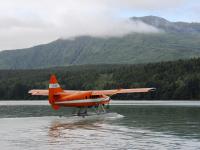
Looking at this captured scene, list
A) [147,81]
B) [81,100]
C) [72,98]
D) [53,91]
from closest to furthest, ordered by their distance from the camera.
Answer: [53,91] < [72,98] < [81,100] < [147,81]

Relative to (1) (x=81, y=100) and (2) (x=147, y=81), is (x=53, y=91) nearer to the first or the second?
(1) (x=81, y=100)

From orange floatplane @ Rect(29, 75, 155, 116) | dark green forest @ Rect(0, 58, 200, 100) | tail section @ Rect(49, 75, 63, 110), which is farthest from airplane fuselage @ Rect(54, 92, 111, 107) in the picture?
dark green forest @ Rect(0, 58, 200, 100)

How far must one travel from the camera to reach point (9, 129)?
106 ft

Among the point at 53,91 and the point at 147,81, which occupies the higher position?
the point at 147,81

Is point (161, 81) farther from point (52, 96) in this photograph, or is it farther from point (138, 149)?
point (138, 149)

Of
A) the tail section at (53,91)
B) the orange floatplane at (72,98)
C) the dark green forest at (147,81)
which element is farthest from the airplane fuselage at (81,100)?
A: the dark green forest at (147,81)

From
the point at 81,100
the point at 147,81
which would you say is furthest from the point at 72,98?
the point at 147,81

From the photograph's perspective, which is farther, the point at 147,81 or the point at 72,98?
the point at 147,81

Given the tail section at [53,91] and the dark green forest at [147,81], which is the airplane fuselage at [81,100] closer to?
the tail section at [53,91]

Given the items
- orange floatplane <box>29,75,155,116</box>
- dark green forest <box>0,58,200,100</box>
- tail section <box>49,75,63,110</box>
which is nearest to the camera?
tail section <box>49,75,63,110</box>

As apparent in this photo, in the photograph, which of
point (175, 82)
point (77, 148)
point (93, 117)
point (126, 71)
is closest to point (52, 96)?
point (93, 117)

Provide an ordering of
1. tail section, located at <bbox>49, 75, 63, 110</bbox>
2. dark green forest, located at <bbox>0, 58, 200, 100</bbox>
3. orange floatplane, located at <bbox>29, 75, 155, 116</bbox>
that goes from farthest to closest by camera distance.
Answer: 1. dark green forest, located at <bbox>0, 58, 200, 100</bbox>
2. orange floatplane, located at <bbox>29, 75, 155, 116</bbox>
3. tail section, located at <bbox>49, 75, 63, 110</bbox>

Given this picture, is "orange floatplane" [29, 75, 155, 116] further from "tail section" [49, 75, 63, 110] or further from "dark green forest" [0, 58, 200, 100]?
"dark green forest" [0, 58, 200, 100]

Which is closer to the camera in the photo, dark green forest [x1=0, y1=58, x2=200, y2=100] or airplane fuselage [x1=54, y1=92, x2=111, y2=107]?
airplane fuselage [x1=54, y1=92, x2=111, y2=107]
